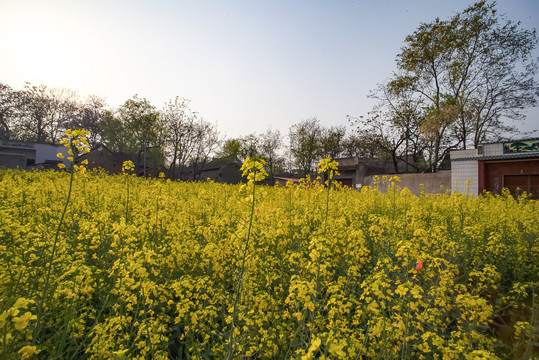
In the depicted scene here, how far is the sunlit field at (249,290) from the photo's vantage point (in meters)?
1.80

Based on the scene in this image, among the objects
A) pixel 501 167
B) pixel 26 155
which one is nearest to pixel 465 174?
pixel 501 167

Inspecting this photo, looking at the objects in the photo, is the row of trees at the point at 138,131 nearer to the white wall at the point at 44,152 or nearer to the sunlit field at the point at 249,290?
the white wall at the point at 44,152

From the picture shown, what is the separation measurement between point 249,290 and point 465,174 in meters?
20.1

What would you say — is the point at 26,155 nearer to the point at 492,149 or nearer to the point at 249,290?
the point at 249,290

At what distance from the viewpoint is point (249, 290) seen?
2.25 m

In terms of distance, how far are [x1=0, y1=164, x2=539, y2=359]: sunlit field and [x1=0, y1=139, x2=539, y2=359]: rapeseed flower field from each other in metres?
0.02

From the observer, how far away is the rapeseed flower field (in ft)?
5.90

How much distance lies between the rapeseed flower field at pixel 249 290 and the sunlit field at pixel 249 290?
2cm

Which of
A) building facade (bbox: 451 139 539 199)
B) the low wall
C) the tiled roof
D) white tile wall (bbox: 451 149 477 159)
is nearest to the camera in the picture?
the tiled roof

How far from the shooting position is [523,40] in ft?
69.7

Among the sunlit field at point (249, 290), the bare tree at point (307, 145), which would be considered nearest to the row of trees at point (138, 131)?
the bare tree at point (307, 145)

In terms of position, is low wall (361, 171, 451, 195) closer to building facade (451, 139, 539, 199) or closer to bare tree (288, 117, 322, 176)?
building facade (451, 139, 539, 199)

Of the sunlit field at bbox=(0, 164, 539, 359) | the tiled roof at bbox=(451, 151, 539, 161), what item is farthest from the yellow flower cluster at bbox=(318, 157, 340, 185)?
the tiled roof at bbox=(451, 151, 539, 161)

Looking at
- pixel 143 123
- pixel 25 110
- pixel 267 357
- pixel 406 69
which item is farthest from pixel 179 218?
pixel 25 110
